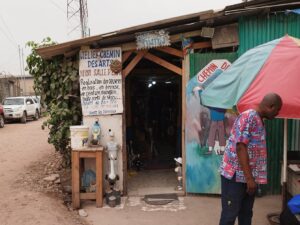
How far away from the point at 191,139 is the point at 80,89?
2205 millimetres

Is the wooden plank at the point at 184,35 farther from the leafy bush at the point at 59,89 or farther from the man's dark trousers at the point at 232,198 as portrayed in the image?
the man's dark trousers at the point at 232,198

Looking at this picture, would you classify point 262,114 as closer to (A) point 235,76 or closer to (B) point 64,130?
(A) point 235,76

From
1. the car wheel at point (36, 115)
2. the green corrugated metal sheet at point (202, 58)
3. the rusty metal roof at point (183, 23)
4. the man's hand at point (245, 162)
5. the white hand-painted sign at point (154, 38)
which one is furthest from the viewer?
the car wheel at point (36, 115)

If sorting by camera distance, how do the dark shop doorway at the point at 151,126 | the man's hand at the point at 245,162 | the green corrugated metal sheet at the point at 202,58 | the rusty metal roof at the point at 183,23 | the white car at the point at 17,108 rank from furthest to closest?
1. the white car at the point at 17,108
2. the dark shop doorway at the point at 151,126
3. the green corrugated metal sheet at the point at 202,58
4. the rusty metal roof at the point at 183,23
5. the man's hand at the point at 245,162

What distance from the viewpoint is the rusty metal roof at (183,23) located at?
19.7 feet

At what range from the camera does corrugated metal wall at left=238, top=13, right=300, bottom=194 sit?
6.29m

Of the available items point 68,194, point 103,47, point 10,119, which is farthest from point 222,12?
point 10,119

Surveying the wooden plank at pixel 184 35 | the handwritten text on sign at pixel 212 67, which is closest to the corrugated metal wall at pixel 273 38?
the handwritten text on sign at pixel 212 67

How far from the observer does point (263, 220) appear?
5.52m

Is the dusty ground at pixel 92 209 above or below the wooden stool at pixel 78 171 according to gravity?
below

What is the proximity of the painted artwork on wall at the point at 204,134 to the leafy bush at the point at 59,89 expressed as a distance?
2123mm


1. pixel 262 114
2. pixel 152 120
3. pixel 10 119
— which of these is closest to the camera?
pixel 262 114

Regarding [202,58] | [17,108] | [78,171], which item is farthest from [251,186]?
[17,108]

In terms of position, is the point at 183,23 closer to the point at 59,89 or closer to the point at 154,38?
the point at 154,38
